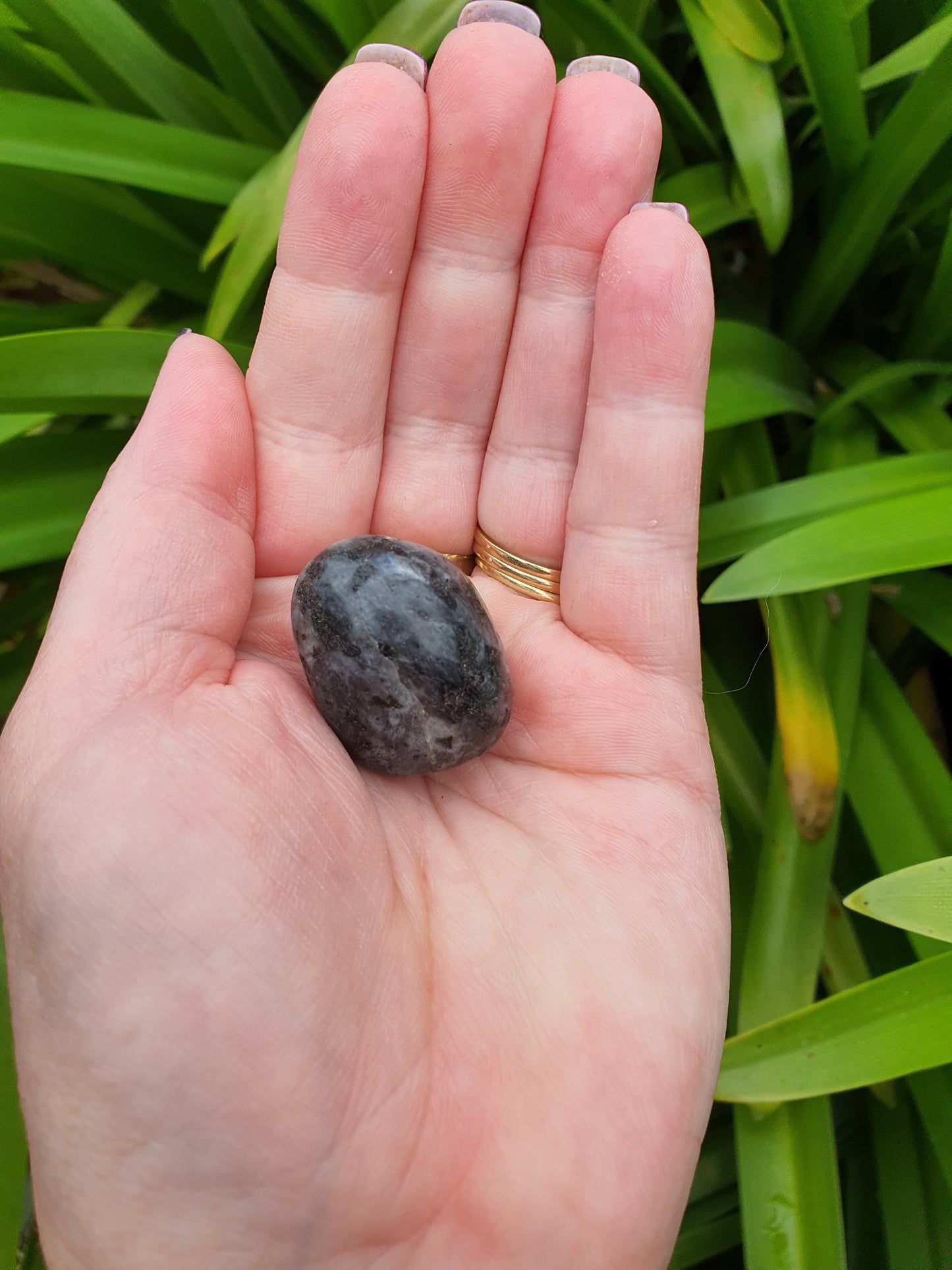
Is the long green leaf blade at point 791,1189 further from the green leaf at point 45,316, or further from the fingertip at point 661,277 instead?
the green leaf at point 45,316

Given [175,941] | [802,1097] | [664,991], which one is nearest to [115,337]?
[175,941]

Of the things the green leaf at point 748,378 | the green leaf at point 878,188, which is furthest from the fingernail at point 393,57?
the green leaf at point 878,188

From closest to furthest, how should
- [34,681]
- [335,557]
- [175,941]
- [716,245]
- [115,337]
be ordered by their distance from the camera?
1. [175,941]
2. [34,681]
3. [335,557]
4. [115,337]
5. [716,245]

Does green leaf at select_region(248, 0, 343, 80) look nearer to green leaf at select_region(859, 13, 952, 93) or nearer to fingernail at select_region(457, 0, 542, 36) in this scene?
fingernail at select_region(457, 0, 542, 36)

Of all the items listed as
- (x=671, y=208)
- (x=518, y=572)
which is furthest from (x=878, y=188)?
(x=518, y=572)

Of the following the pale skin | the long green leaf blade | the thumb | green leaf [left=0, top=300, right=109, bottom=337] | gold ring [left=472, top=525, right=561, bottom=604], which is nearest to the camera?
the pale skin

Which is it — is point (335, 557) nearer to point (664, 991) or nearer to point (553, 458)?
point (553, 458)

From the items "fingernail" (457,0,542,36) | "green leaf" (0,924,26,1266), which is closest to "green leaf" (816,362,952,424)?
"fingernail" (457,0,542,36)
